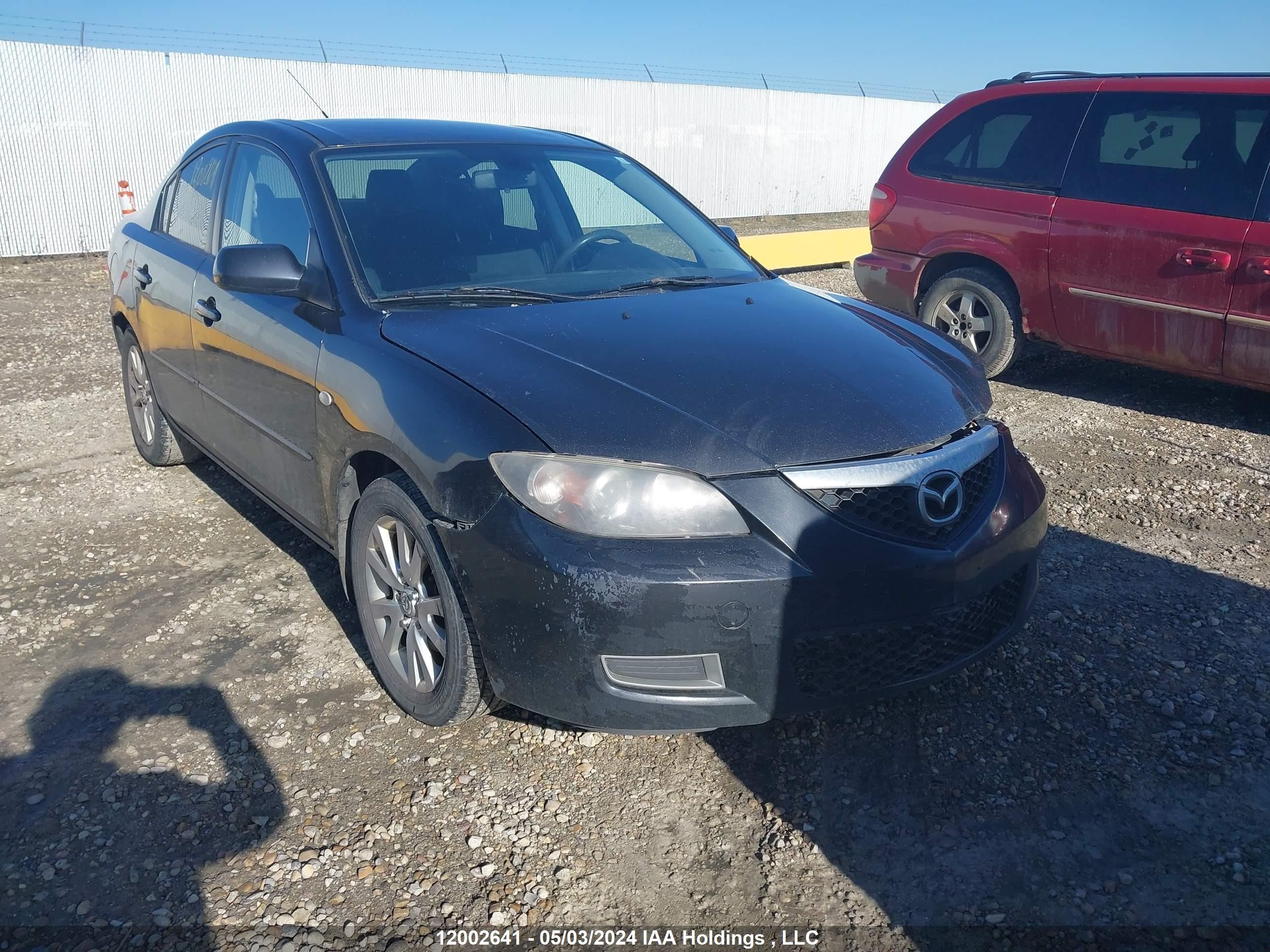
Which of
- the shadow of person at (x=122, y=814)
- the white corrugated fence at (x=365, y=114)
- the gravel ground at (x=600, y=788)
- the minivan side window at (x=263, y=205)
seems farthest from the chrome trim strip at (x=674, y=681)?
the white corrugated fence at (x=365, y=114)

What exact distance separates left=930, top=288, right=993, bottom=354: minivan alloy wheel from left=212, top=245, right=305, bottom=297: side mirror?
4.65 meters

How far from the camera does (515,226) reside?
378 cm

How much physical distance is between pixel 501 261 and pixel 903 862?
228 centimetres

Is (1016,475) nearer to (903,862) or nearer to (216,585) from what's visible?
(903,862)

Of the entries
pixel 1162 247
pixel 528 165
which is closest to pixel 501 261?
pixel 528 165

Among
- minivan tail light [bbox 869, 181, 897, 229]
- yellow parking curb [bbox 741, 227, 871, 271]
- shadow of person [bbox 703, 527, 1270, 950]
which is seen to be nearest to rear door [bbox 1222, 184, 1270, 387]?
minivan tail light [bbox 869, 181, 897, 229]

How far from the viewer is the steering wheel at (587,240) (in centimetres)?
373

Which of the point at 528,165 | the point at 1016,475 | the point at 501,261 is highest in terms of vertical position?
the point at 528,165

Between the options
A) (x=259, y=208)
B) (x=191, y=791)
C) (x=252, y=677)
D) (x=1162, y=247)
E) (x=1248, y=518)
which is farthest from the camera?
(x=1162, y=247)

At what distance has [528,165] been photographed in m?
4.05

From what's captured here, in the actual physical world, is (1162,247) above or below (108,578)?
above

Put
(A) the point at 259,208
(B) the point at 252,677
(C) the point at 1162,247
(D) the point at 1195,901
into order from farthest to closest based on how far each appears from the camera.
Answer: (C) the point at 1162,247, (A) the point at 259,208, (B) the point at 252,677, (D) the point at 1195,901

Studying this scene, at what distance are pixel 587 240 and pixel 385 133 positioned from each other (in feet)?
2.84

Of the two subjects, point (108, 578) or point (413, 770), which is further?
point (108, 578)
